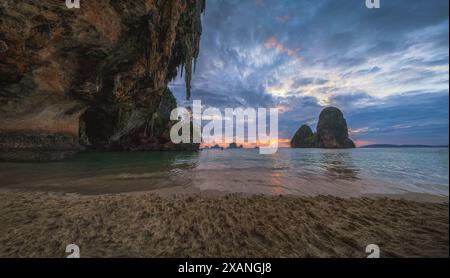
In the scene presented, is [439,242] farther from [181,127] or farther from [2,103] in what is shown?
[181,127]

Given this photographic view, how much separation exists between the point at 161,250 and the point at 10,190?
6.38 metres

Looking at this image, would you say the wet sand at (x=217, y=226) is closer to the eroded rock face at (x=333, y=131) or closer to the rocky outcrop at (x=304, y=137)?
the eroded rock face at (x=333, y=131)

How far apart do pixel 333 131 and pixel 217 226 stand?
120665 mm

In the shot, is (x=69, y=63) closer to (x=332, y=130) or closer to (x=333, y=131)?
(x=333, y=131)

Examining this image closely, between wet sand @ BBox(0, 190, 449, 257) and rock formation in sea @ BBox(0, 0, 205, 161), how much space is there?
37.9 ft

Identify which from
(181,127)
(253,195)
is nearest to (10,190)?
(253,195)

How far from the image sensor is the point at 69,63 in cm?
1313

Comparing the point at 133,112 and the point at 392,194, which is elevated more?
the point at 133,112

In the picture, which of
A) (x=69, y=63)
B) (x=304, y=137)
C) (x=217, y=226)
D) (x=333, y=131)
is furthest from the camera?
(x=304, y=137)

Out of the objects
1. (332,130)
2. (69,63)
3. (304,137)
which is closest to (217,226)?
(69,63)

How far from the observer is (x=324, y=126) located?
4235 inches

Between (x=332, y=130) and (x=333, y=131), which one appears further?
(x=332, y=130)

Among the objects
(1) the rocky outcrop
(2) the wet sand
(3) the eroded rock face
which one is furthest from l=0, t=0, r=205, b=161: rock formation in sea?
(1) the rocky outcrop

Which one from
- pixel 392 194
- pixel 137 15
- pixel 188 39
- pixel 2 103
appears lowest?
pixel 392 194
